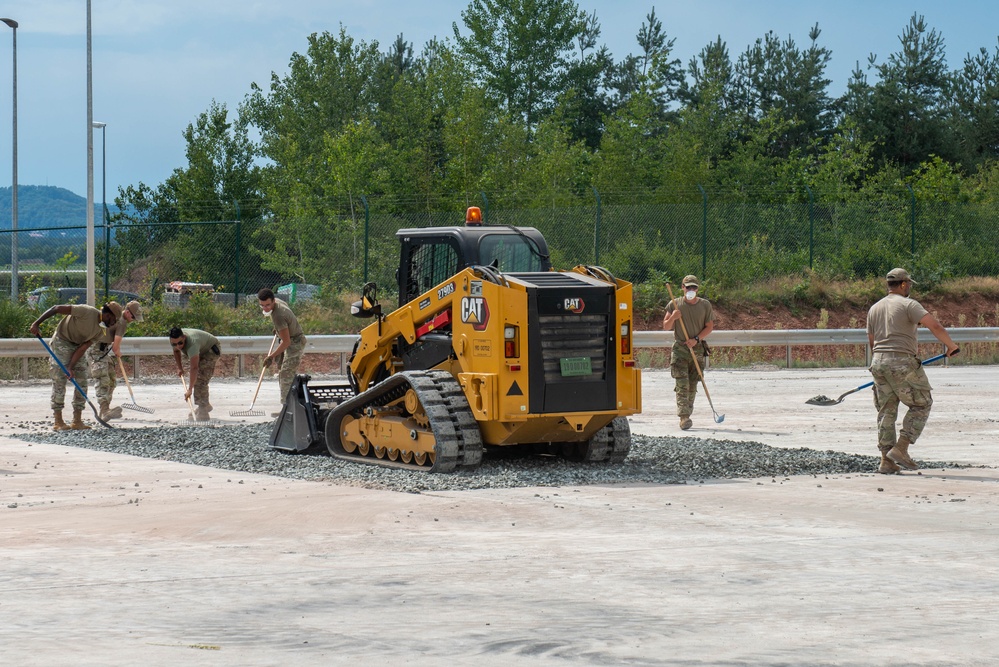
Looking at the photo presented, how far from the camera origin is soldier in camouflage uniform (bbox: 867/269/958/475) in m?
12.1

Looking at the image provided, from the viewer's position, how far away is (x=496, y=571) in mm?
7727

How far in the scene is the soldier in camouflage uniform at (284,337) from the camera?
696 inches

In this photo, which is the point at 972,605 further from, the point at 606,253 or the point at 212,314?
the point at 606,253

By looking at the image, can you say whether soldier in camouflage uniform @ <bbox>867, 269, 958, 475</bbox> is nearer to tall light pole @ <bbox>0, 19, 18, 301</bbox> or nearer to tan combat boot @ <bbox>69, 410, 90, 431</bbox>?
tan combat boot @ <bbox>69, 410, 90, 431</bbox>

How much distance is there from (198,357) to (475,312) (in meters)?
6.54

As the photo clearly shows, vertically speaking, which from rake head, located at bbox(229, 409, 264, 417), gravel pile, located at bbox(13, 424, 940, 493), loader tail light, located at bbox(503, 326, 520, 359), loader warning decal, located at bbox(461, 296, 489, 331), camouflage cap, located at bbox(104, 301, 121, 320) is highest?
camouflage cap, located at bbox(104, 301, 121, 320)

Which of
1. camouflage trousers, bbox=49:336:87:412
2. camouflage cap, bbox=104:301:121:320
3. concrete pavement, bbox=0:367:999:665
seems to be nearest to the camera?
concrete pavement, bbox=0:367:999:665

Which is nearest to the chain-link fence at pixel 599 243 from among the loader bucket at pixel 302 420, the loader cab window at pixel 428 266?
the loader bucket at pixel 302 420

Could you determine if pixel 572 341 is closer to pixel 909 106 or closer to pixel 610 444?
pixel 610 444

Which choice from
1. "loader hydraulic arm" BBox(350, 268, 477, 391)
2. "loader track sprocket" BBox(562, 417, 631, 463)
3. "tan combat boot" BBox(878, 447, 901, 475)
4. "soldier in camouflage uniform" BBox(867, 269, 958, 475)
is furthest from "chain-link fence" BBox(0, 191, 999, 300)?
"tan combat boot" BBox(878, 447, 901, 475)

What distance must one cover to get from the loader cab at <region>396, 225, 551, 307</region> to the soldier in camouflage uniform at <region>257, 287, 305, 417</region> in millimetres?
4398

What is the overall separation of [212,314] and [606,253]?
9967 mm

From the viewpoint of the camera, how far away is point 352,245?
33.3 metres

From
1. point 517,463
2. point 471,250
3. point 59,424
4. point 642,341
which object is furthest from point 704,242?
point 517,463
